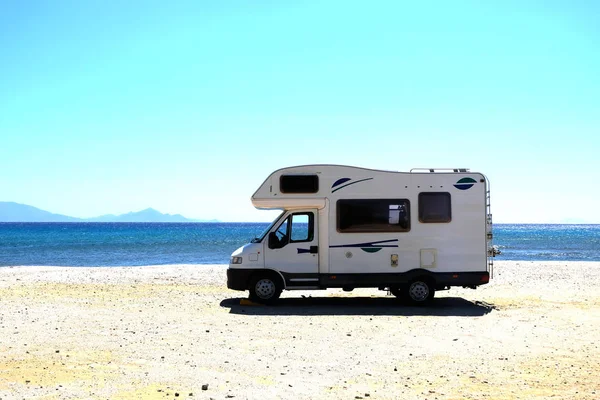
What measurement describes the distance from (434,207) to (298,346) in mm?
6113

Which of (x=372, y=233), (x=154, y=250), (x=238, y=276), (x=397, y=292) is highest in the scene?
(x=372, y=233)

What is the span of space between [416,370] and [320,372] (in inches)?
51.7

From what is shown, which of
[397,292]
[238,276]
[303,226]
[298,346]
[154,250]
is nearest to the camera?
[298,346]

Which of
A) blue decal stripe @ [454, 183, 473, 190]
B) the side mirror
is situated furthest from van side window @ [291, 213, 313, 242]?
blue decal stripe @ [454, 183, 473, 190]

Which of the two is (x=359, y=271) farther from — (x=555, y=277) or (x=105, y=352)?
(x=555, y=277)

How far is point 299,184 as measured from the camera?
14336 mm

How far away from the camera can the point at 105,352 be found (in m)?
9.02

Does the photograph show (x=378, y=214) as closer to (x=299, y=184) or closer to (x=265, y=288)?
(x=299, y=184)

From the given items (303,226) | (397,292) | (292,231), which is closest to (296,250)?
(292,231)

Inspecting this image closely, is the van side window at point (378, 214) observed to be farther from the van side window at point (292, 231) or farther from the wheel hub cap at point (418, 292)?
the wheel hub cap at point (418, 292)

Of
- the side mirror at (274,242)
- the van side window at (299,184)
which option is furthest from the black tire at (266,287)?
the van side window at (299,184)

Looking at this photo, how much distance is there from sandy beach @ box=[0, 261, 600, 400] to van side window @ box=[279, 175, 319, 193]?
2807mm

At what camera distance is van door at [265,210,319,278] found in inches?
566

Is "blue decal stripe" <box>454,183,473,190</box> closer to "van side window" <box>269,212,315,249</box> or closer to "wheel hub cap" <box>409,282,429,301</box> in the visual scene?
"wheel hub cap" <box>409,282,429,301</box>
